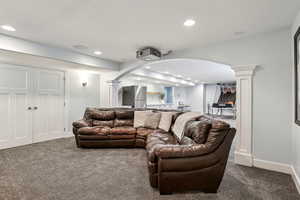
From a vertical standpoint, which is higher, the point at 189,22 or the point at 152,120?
the point at 189,22

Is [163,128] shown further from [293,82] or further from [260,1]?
[260,1]

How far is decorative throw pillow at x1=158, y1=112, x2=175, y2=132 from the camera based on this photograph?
389 cm

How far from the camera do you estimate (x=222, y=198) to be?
76.9 inches

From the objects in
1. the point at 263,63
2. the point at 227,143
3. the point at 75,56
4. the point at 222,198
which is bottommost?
the point at 222,198

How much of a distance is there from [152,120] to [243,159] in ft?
7.06

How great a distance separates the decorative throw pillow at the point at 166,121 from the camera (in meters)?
3.89

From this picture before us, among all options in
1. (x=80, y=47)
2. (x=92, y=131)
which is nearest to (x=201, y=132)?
(x=92, y=131)

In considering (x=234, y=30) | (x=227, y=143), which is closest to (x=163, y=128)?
(x=227, y=143)

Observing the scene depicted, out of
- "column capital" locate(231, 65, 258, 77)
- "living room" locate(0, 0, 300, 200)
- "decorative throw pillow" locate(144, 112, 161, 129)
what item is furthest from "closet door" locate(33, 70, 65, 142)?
"column capital" locate(231, 65, 258, 77)

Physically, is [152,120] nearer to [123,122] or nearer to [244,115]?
[123,122]

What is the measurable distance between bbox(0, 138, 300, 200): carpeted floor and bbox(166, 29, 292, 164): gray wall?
0.42m

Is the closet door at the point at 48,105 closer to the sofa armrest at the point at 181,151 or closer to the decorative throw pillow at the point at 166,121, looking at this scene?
the decorative throw pillow at the point at 166,121

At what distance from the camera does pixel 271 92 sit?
110 inches

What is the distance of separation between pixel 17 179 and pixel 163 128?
2.79m
